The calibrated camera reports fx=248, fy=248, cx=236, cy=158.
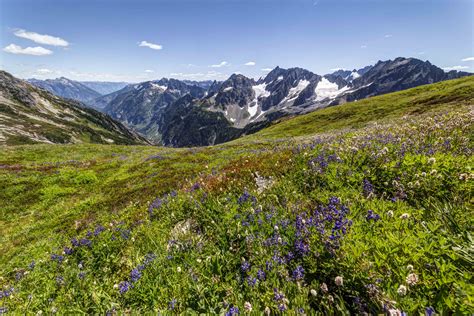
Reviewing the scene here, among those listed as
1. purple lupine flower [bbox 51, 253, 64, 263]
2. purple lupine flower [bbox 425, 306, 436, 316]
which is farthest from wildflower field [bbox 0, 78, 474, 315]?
purple lupine flower [bbox 51, 253, 64, 263]

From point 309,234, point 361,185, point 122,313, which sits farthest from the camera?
point 361,185

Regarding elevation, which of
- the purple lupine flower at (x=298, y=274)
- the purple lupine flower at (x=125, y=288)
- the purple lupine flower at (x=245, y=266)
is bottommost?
the purple lupine flower at (x=125, y=288)

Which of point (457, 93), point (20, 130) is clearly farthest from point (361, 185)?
point (20, 130)

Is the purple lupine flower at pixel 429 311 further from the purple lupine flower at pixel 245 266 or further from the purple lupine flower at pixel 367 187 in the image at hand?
the purple lupine flower at pixel 367 187

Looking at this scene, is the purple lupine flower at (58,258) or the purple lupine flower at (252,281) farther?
the purple lupine flower at (58,258)

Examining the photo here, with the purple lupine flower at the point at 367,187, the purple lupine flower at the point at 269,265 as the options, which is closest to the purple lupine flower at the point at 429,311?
the purple lupine flower at the point at 269,265

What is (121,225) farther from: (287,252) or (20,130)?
(20,130)

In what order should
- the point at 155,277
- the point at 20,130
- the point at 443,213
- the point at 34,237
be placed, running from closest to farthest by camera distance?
the point at 443,213, the point at 155,277, the point at 34,237, the point at 20,130

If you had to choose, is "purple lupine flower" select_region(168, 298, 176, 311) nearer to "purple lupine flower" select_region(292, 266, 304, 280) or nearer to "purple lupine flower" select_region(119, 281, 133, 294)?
"purple lupine flower" select_region(119, 281, 133, 294)

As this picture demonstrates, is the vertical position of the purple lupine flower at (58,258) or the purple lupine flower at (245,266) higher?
the purple lupine flower at (245,266)

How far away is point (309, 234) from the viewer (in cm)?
444

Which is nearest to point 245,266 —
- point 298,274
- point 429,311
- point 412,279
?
point 298,274

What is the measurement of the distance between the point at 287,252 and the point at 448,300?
2.31 m

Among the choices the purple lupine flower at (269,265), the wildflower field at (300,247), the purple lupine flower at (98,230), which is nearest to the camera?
the wildflower field at (300,247)
